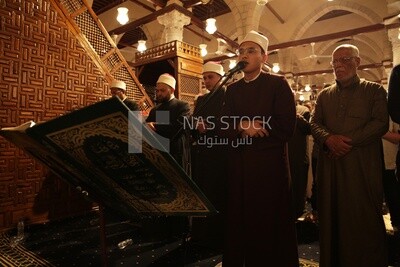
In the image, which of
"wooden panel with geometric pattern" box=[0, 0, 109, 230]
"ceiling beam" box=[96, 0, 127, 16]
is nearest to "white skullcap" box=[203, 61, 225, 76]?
"wooden panel with geometric pattern" box=[0, 0, 109, 230]

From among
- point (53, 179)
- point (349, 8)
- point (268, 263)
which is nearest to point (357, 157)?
point (268, 263)

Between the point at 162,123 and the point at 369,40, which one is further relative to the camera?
the point at 369,40

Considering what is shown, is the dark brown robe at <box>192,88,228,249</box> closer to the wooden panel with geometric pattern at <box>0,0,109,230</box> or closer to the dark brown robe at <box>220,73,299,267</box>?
the dark brown robe at <box>220,73,299,267</box>

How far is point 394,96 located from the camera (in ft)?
6.63

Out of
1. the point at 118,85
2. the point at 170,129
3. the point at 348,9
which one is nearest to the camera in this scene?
the point at 170,129

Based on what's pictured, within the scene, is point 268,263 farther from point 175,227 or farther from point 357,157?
point 175,227

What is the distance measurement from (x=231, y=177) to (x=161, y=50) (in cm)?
501

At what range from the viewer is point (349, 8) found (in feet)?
39.2

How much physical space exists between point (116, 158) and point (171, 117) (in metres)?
2.07

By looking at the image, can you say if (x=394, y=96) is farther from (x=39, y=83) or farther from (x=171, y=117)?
(x=39, y=83)

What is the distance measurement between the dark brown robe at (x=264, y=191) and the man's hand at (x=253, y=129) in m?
0.07

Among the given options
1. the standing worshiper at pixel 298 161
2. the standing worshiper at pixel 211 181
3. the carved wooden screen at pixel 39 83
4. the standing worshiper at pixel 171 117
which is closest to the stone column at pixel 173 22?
the carved wooden screen at pixel 39 83

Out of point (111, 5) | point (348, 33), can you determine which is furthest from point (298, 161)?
point (111, 5)

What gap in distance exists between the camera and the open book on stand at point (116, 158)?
3.95 ft
